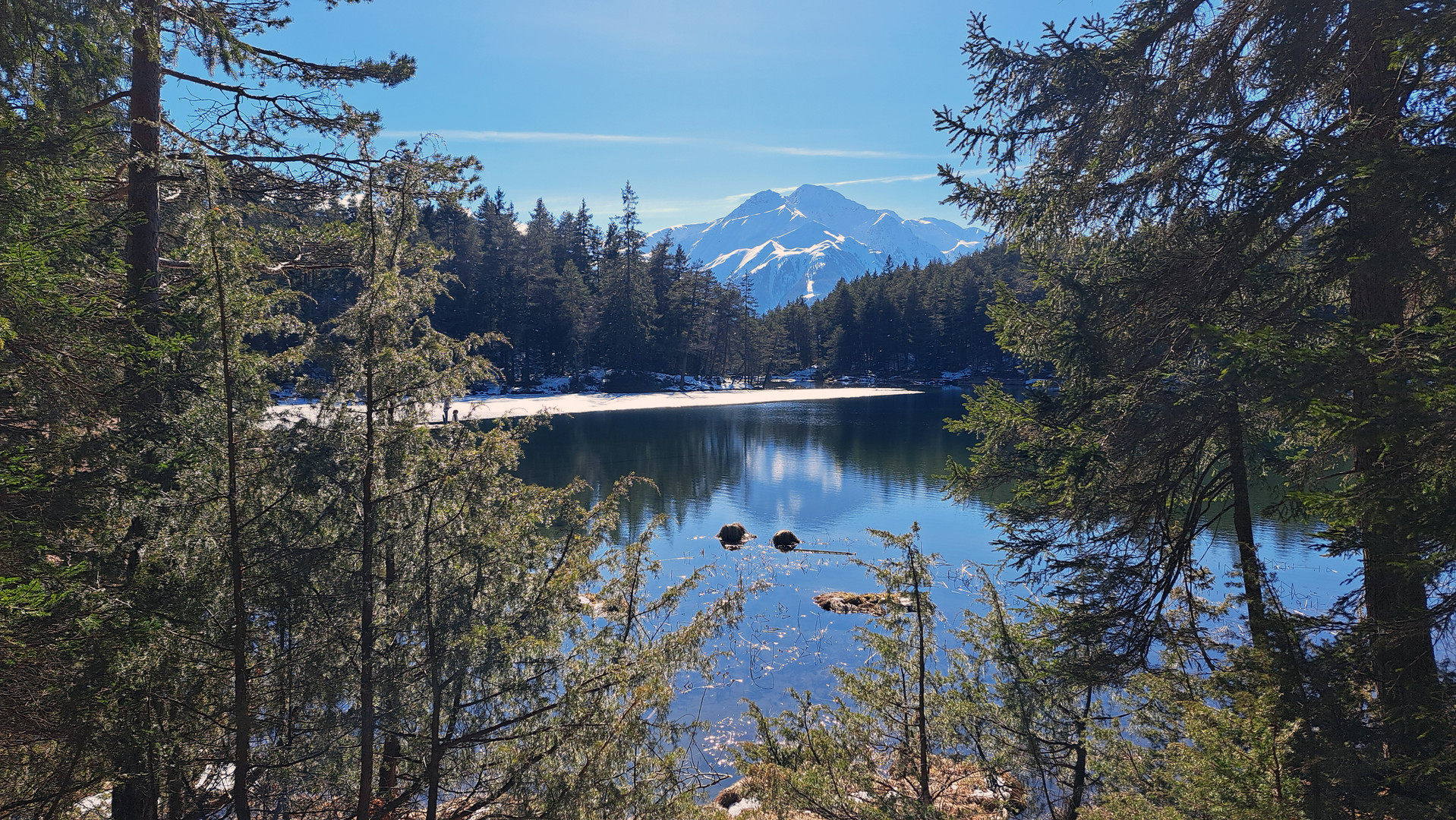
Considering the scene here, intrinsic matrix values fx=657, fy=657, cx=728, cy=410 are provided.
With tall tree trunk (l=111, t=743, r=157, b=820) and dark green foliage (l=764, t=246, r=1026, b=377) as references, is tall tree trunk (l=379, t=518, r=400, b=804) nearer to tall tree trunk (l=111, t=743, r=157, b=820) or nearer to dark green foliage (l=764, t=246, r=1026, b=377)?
tall tree trunk (l=111, t=743, r=157, b=820)

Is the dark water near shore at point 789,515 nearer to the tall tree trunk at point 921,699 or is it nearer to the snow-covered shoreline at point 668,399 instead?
the tall tree trunk at point 921,699

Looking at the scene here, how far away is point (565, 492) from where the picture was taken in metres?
6.09

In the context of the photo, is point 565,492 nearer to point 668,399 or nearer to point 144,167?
point 144,167

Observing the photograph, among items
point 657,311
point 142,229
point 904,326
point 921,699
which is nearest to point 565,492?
point 921,699

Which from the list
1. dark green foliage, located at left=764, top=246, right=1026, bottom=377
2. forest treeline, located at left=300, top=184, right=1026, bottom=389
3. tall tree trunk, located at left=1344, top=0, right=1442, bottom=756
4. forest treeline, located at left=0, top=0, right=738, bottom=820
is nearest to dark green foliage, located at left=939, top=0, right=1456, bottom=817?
tall tree trunk, located at left=1344, top=0, right=1442, bottom=756

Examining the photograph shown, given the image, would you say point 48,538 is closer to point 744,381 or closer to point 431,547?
point 431,547

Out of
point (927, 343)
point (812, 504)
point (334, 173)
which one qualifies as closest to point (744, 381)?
point (927, 343)

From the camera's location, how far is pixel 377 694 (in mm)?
→ 4672

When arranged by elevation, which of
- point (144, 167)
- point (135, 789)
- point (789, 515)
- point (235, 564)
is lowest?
point (789, 515)

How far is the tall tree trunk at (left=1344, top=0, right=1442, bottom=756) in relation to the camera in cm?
398

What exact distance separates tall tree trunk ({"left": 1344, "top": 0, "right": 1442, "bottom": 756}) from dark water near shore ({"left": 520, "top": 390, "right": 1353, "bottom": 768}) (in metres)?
3.31

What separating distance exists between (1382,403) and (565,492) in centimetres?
579

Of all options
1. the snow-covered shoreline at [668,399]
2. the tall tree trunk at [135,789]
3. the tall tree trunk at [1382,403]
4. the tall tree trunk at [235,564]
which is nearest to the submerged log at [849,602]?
the tall tree trunk at [1382,403]

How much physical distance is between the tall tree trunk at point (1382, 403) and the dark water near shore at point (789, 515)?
331 cm
